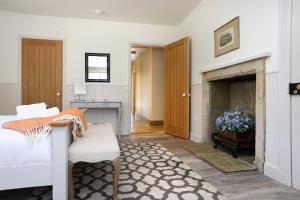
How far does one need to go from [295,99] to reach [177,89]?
2.46 m

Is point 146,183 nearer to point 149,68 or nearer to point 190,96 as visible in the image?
point 190,96

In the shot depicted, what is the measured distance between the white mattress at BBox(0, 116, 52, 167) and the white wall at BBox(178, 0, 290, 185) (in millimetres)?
2188

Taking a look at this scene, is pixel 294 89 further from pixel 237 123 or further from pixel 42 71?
pixel 42 71

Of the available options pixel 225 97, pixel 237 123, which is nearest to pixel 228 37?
pixel 225 97

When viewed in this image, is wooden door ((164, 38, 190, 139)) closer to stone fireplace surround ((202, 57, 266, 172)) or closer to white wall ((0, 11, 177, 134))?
white wall ((0, 11, 177, 134))

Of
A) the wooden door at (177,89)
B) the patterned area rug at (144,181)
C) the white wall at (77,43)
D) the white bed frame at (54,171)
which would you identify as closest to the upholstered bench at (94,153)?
the white bed frame at (54,171)

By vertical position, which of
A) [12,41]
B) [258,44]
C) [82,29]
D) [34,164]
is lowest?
[34,164]

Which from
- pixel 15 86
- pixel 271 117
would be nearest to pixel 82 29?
pixel 15 86

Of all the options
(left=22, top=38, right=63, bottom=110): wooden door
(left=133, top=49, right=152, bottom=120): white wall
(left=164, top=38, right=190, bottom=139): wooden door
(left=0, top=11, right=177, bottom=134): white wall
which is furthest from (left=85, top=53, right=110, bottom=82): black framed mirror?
(left=133, top=49, right=152, bottom=120): white wall

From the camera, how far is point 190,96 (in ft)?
13.4

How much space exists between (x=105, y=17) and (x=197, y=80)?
2.33 m

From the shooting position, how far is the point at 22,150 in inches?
55.6

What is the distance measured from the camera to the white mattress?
1388 mm

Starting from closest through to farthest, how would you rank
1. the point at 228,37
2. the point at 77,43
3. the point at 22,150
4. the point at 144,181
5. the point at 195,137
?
1. the point at 22,150
2. the point at 144,181
3. the point at 228,37
4. the point at 195,137
5. the point at 77,43
